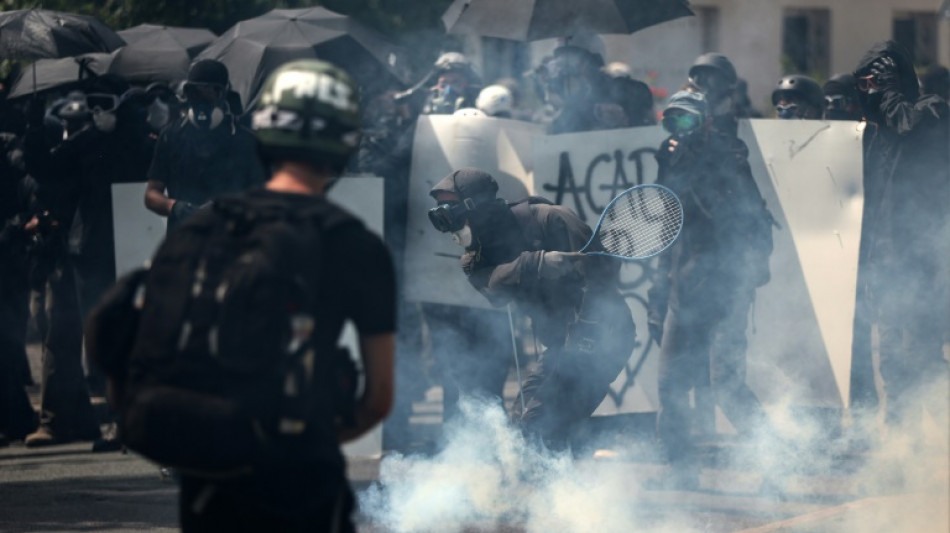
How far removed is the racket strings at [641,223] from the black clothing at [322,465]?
3.22 m

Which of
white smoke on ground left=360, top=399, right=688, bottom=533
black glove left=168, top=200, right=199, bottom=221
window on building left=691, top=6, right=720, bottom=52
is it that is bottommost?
white smoke on ground left=360, top=399, right=688, bottom=533

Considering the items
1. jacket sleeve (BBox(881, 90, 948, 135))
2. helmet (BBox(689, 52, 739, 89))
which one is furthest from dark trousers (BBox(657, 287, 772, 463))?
helmet (BBox(689, 52, 739, 89))

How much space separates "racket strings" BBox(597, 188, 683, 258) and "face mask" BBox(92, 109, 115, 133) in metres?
3.01

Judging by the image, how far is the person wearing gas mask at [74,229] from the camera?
784 cm

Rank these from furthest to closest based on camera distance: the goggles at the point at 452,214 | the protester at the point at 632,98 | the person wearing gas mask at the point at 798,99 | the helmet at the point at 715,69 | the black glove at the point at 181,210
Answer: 1. the protester at the point at 632,98
2. the person wearing gas mask at the point at 798,99
3. the helmet at the point at 715,69
4. the black glove at the point at 181,210
5. the goggles at the point at 452,214

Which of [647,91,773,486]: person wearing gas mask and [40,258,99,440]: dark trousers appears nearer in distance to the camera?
[647,91,773,486]: person wearing gas mask

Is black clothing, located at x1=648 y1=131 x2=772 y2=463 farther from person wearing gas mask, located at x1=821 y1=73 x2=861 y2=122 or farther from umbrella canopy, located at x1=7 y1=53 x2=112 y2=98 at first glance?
umbrella canopy, located at x1=7 y1=53 x2=112 y2=98

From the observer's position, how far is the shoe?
8.09 metres

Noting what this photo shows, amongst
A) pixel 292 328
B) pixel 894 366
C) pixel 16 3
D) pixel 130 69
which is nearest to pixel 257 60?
pixel 130 69

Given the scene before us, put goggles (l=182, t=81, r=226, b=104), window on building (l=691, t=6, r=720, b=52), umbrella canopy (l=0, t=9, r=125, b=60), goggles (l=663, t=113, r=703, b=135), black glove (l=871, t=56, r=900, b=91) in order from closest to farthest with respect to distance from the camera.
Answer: goggles (l=182, t=81, r=226, b=104) → goggles (l=663, t=113, r=703, b=135) → black glove (l=871, t=56, r=900, b=91) → umbrella canopy (l=0, t=9, r=125, b=60) → window on building (l=691, t=6, r=720, b=52)

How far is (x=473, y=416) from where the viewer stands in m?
7.19

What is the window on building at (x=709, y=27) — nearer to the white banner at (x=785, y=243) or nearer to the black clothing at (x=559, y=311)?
the white banner at (x=785, y=243)

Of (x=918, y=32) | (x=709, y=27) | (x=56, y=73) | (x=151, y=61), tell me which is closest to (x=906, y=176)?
(x=151, y=61)

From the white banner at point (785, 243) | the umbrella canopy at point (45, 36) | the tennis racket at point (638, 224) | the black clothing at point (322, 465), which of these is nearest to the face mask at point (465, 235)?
the tennis racket at point (638, 224)
